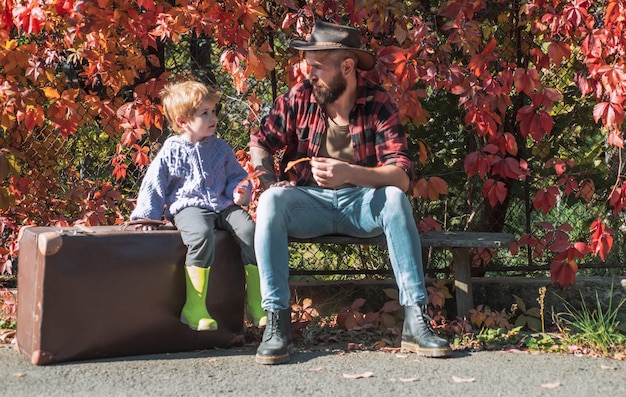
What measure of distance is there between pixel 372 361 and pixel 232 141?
2.25 meters

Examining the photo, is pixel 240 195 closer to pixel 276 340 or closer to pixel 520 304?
pixel 276 340

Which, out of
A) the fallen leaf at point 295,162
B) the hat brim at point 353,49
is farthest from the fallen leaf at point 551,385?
the hat brim at point 353,49

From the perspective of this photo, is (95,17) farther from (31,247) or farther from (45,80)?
(31,247)

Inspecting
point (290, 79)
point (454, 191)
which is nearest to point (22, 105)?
point (290, 79)

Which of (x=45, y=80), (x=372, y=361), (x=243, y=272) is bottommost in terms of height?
(x=372, y=361)

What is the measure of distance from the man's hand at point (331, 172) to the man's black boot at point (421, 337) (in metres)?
0.64

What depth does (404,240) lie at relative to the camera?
4.36m

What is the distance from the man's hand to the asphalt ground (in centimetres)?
77

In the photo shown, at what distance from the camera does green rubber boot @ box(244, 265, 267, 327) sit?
4.57 meters

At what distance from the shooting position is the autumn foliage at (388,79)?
481 centimetres

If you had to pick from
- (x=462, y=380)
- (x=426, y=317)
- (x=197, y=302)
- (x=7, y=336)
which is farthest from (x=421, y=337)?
(x=7, y=336)

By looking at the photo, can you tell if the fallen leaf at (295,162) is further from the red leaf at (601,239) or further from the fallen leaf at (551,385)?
the fallen leaf at (551,385)

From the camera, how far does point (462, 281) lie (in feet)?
16.4

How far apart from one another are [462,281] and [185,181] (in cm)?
146
